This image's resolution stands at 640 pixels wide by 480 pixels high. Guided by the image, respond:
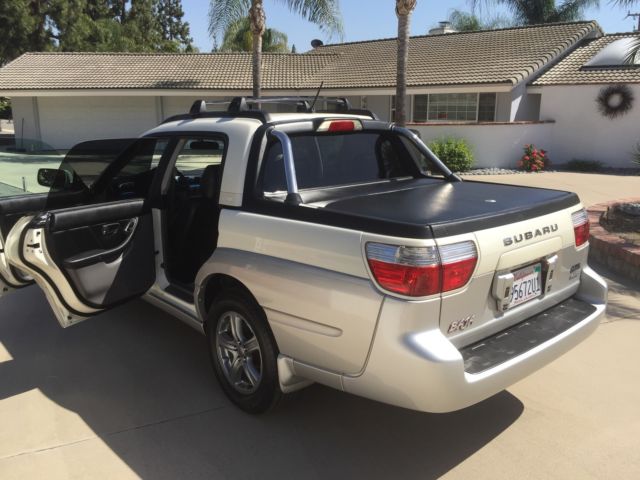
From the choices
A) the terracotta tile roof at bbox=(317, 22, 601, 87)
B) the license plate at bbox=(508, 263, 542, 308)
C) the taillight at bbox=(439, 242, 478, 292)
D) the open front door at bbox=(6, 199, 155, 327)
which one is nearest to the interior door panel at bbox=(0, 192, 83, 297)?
the open front door at bbox=(6, 199, 155, 327)

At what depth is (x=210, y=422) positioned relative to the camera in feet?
11.2

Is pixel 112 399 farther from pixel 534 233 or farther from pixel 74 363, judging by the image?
pixel 534 233

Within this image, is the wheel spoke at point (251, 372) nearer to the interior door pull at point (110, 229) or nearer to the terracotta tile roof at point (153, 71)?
the interior door pull at point (110, 229)

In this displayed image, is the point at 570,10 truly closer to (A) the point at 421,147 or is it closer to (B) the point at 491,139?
(B) the point at 491,139

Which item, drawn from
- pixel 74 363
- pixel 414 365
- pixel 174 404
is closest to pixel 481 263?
pixel 414 365

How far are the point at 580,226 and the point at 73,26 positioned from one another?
126ft

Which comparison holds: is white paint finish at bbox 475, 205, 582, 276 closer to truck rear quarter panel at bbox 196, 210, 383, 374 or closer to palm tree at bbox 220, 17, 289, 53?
truck rear quarter panel at bbox 196, 210, 383, 374

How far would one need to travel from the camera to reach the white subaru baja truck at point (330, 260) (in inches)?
102

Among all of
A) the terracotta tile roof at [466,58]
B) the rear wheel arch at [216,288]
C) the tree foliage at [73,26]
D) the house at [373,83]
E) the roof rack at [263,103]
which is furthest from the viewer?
the tree foliage at [73,26]

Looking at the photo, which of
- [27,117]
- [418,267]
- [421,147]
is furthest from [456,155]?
[27,117]

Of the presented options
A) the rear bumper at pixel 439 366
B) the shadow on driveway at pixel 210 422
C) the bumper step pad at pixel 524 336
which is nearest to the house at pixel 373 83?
the shadow on driveway at pixel 210 422

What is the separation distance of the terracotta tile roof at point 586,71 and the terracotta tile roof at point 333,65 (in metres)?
0.46

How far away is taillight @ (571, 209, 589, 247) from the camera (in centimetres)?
342

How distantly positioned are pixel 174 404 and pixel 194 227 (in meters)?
1.32
